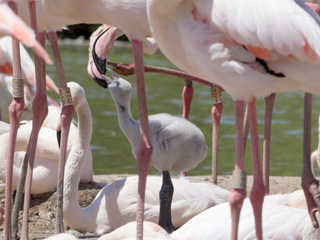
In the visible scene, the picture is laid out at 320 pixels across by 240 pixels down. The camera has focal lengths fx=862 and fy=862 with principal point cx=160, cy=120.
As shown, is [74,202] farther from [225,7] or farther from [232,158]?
[232,158]

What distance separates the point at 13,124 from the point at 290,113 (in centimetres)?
755

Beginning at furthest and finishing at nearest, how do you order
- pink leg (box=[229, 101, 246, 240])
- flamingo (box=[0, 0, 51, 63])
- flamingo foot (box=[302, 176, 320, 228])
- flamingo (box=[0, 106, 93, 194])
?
flamingo (box=[0, 106, 93, 194]) → flamingo foot (box=[302, 176, 320, 228]) → pink leg (box=[229, 101, 246, 240]) → flamingo (box=[0, 0, 51, 63])

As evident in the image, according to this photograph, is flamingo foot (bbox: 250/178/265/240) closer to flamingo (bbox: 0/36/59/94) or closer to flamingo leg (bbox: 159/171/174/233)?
flamingo leg (bbox: 159/171/174/233)

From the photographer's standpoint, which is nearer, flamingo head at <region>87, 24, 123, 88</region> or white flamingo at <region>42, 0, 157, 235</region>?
white flamingo at <region>42, 0, 157, 235</region>

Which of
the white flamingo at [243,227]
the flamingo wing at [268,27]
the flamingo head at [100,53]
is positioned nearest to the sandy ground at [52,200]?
the flamingo head at [100,53]

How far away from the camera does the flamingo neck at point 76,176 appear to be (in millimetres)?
4734

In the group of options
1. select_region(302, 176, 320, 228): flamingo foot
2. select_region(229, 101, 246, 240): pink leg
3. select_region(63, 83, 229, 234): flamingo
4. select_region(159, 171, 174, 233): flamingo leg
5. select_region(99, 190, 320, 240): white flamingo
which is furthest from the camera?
select_region(63, 83, 229, 234): flamingo

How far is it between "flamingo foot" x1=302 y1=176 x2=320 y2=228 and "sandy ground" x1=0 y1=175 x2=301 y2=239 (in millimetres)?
1403

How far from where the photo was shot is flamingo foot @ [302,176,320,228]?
12.3ft

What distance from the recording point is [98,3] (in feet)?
12.5

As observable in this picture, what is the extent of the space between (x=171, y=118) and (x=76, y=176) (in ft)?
2.14

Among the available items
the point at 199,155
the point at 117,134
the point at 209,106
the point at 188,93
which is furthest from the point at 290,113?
the point at 199,155

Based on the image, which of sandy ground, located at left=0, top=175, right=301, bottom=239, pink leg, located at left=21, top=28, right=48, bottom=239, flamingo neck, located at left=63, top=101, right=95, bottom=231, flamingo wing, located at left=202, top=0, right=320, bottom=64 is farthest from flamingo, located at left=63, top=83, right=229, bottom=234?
flamingo wing, located at left=202, top=0, right=320, bottom=64

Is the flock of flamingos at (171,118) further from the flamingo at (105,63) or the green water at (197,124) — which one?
the green water at (197,124)
